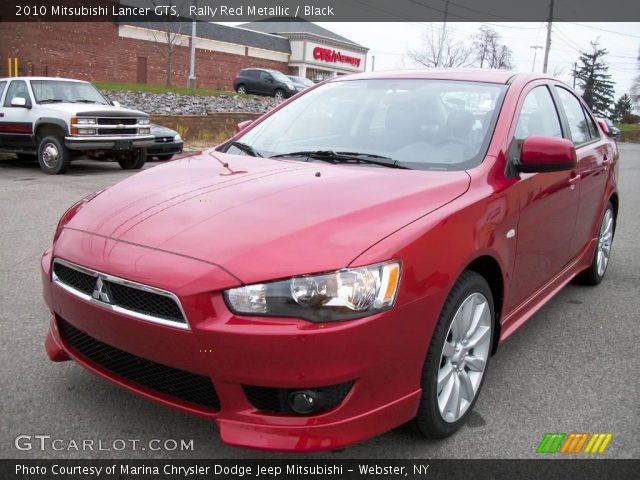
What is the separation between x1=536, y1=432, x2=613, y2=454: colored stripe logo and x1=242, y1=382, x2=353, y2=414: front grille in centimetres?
106

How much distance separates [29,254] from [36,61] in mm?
34806

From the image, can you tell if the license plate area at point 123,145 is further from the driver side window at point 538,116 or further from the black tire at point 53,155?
the driver side window at point 538,116

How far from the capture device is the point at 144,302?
2.22 meters

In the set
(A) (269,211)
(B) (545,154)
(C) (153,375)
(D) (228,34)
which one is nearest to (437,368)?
(A) (269,211)

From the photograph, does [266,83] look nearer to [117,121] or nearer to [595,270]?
[117,121]

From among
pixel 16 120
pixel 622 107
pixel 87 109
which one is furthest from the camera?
pixel 622 107

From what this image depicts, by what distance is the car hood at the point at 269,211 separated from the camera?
7.16ft

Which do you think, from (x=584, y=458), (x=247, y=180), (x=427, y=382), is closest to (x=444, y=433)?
(x=427, y=382)

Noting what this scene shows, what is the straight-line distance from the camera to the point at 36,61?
35406 mm

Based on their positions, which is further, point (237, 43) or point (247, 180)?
point (237, 43)

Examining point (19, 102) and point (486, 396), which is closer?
point (486, 396)

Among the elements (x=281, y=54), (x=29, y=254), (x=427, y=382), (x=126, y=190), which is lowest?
(x=29, y=254)

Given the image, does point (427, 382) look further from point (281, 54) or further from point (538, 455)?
point (281, 54)

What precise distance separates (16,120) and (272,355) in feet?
37.2
